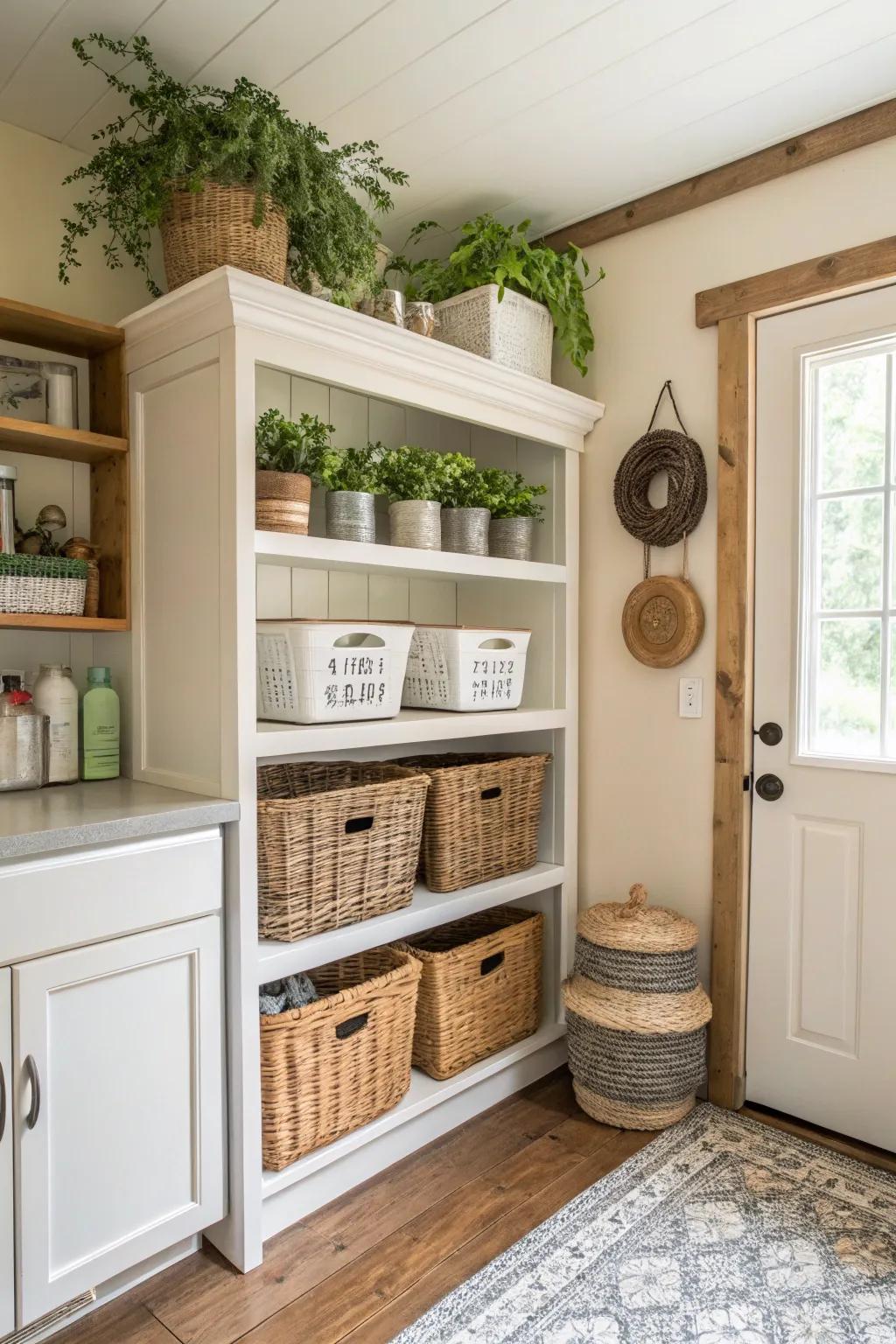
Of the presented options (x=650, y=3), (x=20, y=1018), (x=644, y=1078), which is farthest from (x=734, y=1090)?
(x=650, y=3)

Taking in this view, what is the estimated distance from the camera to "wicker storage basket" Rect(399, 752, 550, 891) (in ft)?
7.79

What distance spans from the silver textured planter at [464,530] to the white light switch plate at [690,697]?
0.67 metres

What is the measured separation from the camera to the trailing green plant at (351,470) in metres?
2.04

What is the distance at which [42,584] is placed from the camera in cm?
192

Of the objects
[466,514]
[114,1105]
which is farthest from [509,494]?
[114,1105]

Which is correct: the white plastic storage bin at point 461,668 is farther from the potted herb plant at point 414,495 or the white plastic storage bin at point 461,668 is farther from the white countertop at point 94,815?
the white countertop at point 94,815

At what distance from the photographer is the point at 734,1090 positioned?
240 centimetres

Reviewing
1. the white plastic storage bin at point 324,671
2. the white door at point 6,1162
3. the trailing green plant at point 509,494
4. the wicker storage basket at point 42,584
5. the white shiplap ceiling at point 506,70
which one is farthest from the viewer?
the trailing green plant at point 509,494

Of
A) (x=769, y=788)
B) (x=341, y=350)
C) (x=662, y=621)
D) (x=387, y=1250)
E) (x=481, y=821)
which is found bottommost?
(x=387, y=1250)

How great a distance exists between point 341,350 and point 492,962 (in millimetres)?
1638

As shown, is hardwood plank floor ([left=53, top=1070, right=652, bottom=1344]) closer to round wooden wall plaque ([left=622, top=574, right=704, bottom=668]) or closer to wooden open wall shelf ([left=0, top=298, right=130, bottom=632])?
round wooden wall plaque ([left=622, top=574, right=704, bottom=668])

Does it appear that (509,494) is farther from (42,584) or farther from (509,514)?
(42,584)

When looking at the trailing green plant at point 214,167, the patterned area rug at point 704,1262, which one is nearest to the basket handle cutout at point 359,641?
the trailing green plant at point 214,167

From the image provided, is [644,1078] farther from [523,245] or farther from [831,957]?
[523,245]
